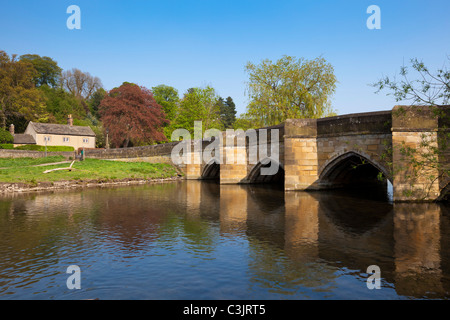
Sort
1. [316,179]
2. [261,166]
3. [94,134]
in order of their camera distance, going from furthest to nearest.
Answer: [94,134] → [261,166] → [316,179]

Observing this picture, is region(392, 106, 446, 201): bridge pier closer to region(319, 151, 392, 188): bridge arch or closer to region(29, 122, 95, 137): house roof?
region(319, 151, 392, 188): bridge arch

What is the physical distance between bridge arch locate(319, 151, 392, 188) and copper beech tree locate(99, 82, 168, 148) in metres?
34.3

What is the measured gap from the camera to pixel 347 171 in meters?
22.3

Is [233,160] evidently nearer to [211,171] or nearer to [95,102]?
[211,171]

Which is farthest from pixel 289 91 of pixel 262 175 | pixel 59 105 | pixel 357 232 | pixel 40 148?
pixel 59 105

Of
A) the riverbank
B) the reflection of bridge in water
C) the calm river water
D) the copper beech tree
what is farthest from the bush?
the reflection of bridge in water

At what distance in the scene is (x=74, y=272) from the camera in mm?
7164

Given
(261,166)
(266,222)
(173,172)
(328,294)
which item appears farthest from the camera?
(173,172)

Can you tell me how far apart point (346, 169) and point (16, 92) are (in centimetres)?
5520

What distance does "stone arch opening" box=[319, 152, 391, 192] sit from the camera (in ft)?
62.0

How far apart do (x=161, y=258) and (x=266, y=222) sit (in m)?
5.13
